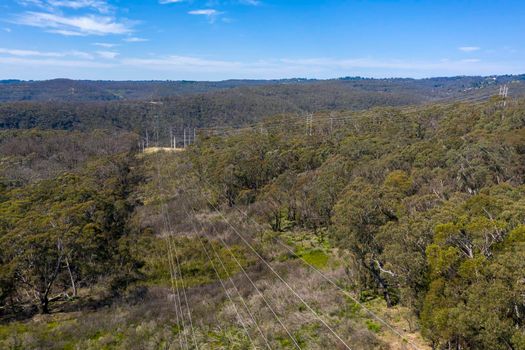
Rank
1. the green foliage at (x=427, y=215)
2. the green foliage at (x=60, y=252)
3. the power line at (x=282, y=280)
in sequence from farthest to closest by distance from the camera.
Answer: the green foliage at (x=60, y=252) → the power line at (x=282, y=280) → the green foliage at (x=427, y=215)

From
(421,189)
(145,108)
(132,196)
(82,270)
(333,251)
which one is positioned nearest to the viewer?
(82,270)

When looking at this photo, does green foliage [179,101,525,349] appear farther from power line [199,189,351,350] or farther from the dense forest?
power line [199,189,351,350]

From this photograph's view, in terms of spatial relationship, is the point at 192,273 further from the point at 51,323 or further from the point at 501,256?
the point at 501,256

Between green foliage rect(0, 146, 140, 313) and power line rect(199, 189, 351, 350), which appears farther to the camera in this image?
green foliage rect(0, 146, 140, 313)

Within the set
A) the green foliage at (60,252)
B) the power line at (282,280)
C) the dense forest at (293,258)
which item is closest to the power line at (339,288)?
the dense forest at (293,258)

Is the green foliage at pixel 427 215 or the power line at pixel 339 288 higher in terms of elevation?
the green foliage at pixel 427 215

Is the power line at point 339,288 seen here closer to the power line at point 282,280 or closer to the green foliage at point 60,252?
the power line at point 282,280

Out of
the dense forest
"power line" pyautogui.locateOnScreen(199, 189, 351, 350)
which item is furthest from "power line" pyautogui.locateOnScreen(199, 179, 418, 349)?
"power line" pyautogui.locateOnScreen(199, 189, 351, 350)

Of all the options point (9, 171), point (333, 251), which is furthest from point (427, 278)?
point (9, 171)
